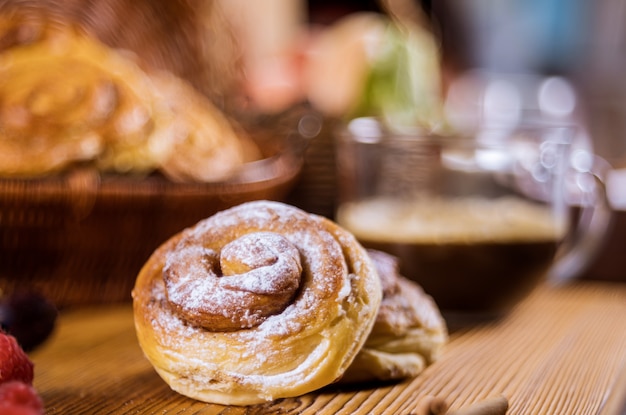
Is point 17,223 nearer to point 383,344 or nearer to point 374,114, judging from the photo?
point 383,344

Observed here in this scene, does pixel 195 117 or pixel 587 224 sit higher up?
pixel 195 117

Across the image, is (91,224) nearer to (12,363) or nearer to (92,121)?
(92,121)

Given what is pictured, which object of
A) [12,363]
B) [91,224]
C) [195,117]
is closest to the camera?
[12,363]

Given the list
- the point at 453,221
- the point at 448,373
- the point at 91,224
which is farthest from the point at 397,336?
the point at 91,224

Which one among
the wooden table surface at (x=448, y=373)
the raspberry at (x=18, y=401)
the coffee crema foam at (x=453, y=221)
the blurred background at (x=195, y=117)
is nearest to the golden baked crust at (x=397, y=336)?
the wooden table surface at (x=448, y=373)

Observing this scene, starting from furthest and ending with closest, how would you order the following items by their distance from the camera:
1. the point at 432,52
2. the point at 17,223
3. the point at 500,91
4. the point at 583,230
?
1. the point at 500,91
2. the point at 432,52
3. the point at 583,230
4. the point at 17,223

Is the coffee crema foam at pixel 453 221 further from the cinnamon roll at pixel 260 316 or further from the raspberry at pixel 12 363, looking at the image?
the raspberry at pixel 12 363

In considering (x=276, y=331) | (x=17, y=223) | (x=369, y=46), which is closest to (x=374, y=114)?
(x=369, y=46)
